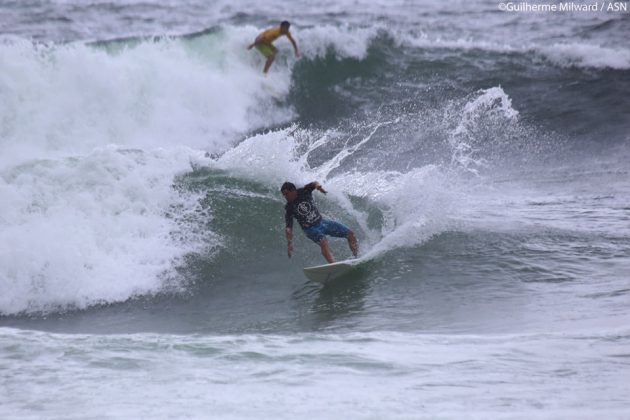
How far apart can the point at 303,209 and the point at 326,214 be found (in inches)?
77.2

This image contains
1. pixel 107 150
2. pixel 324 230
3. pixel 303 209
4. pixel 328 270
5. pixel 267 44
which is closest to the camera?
pixel 328 270

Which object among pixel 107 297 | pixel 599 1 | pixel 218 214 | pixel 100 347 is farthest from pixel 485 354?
pixel 599 1

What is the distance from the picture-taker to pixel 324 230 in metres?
9.88

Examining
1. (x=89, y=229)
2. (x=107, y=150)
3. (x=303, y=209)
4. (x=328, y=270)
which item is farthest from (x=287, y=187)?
(x=107, y=150)

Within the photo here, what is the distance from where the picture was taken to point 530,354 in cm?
661

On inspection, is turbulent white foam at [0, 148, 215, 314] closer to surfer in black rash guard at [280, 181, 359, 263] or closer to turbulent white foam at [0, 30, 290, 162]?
surfer in black rash guard at [280, 181, 359, 263]

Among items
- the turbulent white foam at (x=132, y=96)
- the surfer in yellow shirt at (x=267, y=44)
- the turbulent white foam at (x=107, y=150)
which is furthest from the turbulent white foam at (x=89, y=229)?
the surfer in yellow shirt at (x=267, y=44)

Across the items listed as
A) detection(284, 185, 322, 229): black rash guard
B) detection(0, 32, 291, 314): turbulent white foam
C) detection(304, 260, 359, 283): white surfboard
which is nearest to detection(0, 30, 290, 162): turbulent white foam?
detection(0, 32, 291, 314): turbulent white foam

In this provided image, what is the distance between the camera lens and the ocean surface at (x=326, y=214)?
20.4 feet

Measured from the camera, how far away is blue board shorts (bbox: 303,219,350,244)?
984cm

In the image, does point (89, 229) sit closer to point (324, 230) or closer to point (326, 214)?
point (324, 230)

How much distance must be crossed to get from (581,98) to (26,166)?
470 inches

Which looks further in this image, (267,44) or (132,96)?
(267,44)

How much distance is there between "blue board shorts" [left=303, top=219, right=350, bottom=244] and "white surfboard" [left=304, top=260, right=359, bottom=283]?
0.37 meters
